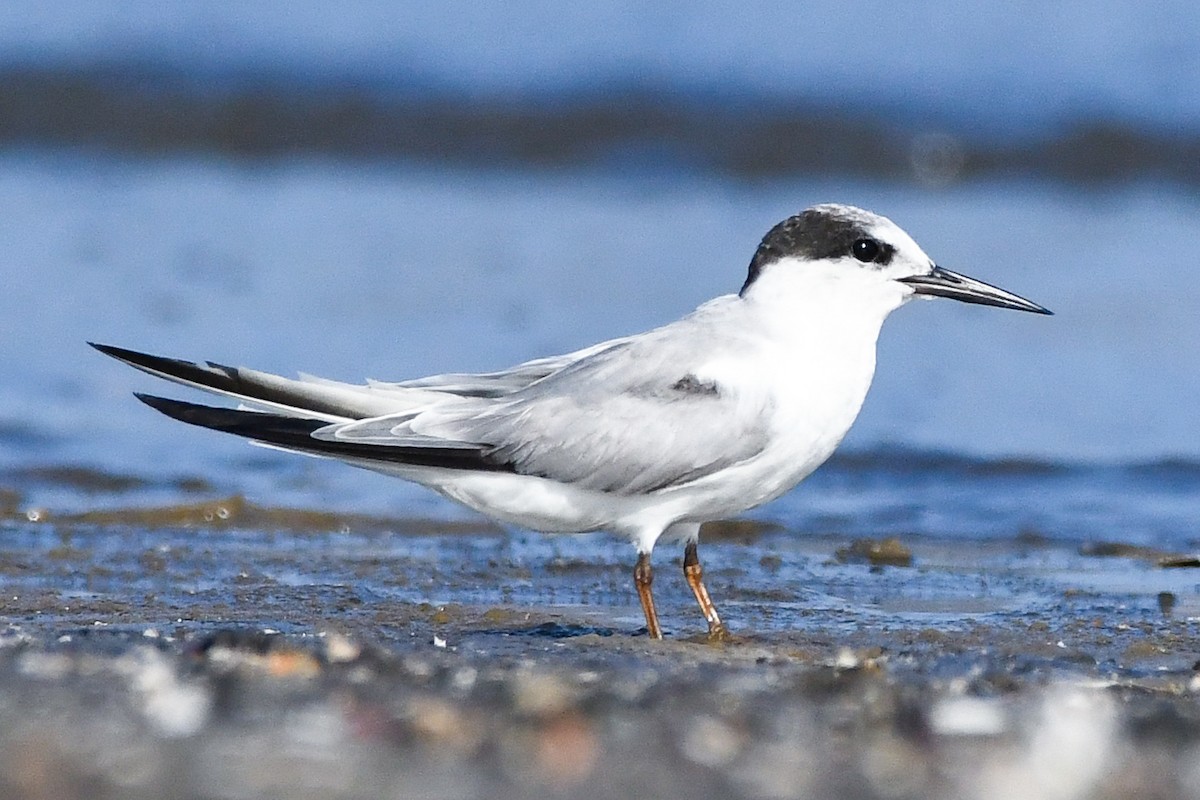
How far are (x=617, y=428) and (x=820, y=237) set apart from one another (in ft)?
2.68

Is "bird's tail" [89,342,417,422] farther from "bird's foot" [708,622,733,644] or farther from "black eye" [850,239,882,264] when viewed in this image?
"black eye" [850,239,882,264]

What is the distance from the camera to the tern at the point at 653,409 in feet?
16.6

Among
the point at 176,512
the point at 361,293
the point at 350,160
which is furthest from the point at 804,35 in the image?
the point at 176,512

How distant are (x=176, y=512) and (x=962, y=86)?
9.67 m

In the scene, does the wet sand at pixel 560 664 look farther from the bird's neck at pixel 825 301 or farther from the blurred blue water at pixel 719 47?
the blurred blue water at pixel 719 47

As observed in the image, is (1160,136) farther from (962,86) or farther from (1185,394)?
(1185,394)

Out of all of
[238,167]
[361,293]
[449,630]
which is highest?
[238,167]

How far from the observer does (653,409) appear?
5137 millimetres

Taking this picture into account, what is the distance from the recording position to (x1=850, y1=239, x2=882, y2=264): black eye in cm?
535

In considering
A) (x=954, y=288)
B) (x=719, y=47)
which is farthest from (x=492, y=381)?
(x=719, y=47)

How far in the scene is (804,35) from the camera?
15.8 meters

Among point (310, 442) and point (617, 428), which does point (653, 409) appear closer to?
point (617, 428)

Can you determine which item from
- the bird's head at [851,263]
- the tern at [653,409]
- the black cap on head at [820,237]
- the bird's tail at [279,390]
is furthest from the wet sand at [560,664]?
the black cap on head at [820,237]

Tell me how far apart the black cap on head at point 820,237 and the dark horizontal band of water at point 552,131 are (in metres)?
8.56
